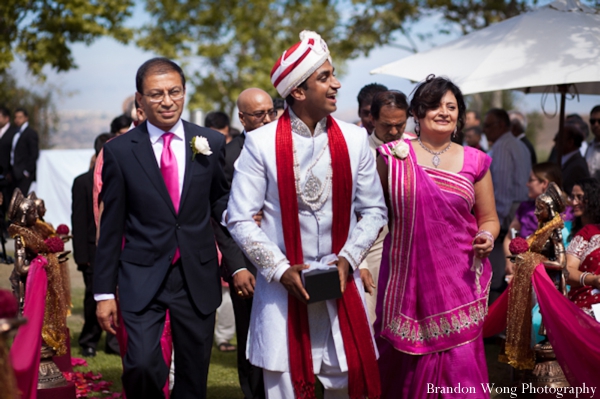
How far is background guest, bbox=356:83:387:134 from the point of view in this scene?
6754 millimetres

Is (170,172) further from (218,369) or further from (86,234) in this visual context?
(86,234)

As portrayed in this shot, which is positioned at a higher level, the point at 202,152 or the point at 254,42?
the point at 254,42

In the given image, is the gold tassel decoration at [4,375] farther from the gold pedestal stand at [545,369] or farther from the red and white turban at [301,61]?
the gold pedestal stand at [545,369]

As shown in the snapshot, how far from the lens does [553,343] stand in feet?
17.0

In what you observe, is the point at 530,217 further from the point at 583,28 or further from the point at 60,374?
the point at 60,374

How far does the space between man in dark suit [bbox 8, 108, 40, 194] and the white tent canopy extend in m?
9.29

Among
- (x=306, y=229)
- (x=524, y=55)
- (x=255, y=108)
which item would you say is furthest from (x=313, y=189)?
(x=524, y=55)

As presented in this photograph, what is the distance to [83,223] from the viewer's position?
744 centimetres

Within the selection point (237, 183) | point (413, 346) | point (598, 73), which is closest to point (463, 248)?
point (413, 346)

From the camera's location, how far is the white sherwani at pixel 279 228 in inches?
154

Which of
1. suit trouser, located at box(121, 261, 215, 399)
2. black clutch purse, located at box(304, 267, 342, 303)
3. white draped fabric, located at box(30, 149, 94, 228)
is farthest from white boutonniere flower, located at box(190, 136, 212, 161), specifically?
white draped fabric, located at box(30, 149, 94, 228)

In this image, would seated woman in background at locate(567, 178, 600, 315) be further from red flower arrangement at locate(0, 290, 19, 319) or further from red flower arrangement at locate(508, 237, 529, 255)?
red flower arrangement at locate(0, 290, 19, 319)

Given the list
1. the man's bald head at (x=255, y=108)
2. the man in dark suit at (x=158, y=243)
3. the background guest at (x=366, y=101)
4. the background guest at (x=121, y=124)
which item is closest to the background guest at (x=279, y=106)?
the background guest at (x=366, y=101)

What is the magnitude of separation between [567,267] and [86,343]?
4.47m
